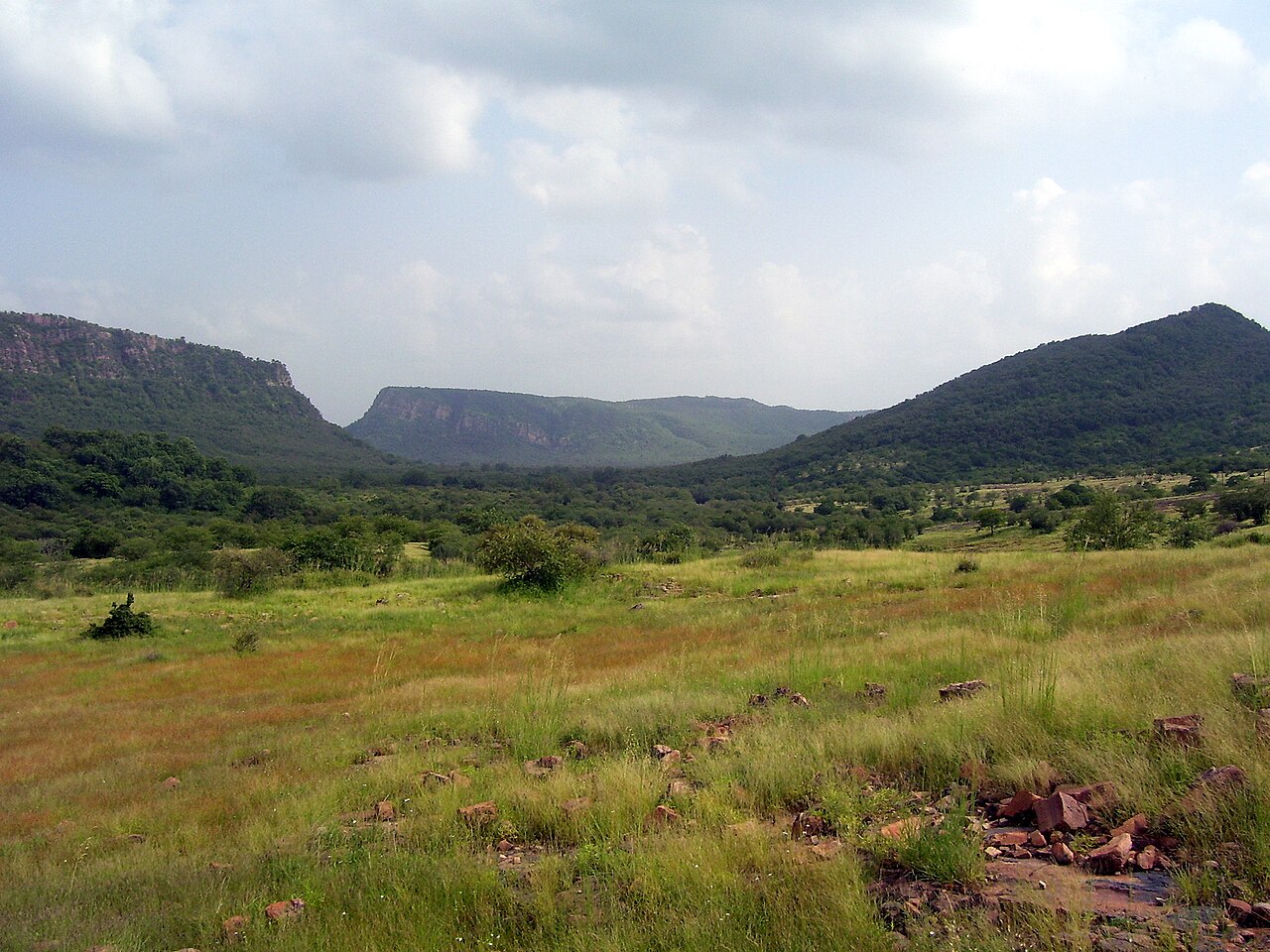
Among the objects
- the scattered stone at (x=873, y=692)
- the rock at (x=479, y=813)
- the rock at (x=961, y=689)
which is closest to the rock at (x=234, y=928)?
the rock at (x=479, y=813)

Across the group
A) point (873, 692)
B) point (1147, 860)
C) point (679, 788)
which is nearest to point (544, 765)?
point (679, 788)

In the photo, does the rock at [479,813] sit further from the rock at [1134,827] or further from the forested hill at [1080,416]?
the forested hill at [1080,416]

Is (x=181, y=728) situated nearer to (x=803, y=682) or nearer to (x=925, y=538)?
(x=803, y=682)

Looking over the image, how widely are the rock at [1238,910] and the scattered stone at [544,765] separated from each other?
188 inches

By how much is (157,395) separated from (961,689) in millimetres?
181732

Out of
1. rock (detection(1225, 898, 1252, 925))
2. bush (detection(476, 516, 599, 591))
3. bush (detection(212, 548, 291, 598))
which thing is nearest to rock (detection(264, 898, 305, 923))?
rock (detection(1225, 898, 1252, 925))

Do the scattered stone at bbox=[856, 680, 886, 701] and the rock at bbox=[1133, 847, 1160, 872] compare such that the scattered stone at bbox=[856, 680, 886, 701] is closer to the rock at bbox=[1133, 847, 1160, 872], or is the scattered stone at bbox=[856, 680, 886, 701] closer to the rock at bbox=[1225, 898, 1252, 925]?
the rock at bbox=[1133, 847, 1160, 872]

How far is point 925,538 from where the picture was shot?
5362cm

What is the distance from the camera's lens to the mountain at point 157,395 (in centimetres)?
13362

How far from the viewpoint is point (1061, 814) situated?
4.02 metres

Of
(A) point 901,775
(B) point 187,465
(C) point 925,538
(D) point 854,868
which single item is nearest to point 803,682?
(A) point 901,775

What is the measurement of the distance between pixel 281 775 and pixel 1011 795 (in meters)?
6.99

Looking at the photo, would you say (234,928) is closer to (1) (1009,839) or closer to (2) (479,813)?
(2) (479,813)

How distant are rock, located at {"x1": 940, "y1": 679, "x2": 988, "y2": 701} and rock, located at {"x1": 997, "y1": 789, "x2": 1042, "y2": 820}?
255cm
